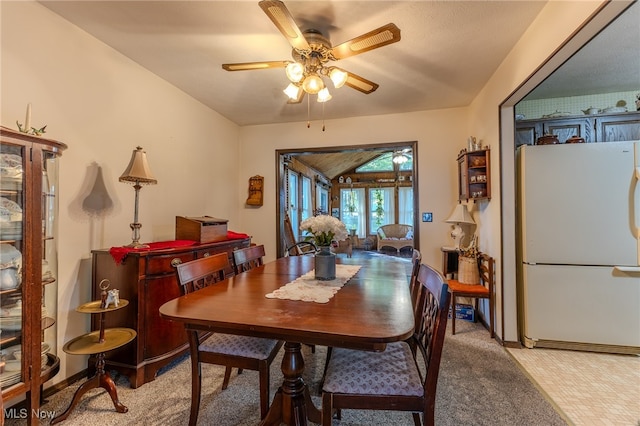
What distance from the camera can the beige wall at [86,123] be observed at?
5.78 feet

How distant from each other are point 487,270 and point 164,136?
136 inches

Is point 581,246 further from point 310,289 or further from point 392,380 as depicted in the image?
point 310,289

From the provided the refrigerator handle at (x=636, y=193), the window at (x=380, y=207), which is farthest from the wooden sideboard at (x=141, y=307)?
the window at (x=380, y=207)

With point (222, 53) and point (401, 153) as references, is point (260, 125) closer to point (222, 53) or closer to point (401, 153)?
point (222, 53)

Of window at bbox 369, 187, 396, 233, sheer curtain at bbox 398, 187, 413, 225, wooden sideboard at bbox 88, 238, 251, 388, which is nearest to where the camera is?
wooden sideboard at bbox 88, 238, 251, 388

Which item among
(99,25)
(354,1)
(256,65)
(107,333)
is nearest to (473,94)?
(354,1)

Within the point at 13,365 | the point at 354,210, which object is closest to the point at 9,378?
the point at 13,365

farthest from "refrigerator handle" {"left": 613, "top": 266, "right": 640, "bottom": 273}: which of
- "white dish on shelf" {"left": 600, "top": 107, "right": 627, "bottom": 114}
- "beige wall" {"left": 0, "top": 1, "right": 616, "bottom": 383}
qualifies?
"white dish on shelf" {"left": 600, "top": 107, "right": 627, "bottom": 114}

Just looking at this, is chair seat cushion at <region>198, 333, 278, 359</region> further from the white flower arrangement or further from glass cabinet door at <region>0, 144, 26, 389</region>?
glass cabinet door at <region>0, 144, 26, 389</region>

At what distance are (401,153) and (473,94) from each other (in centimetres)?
422

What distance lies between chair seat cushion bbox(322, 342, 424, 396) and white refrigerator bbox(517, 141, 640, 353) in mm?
1815

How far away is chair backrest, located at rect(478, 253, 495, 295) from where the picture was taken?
2.73 metres

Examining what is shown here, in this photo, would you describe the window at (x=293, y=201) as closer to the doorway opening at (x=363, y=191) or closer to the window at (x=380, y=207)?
the doorway opening at (x=363, y=191)

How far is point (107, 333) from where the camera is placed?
6.41 ft
